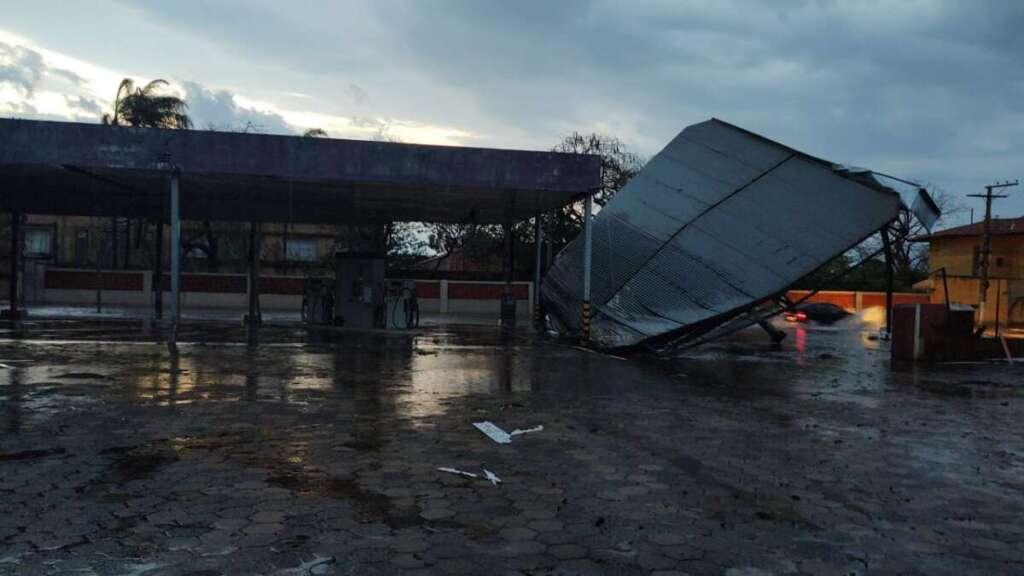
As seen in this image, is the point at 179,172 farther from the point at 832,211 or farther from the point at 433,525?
the point at 433,525

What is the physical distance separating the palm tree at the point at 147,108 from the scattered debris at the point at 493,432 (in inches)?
1376

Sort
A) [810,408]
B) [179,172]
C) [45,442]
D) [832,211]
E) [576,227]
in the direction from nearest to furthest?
[45,442] < [810,408] < [832,211] < [179,172] < [576,227]

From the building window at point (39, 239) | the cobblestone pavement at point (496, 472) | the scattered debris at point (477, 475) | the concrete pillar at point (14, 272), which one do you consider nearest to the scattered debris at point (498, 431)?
the cobblestone pavement at point (496, 472)

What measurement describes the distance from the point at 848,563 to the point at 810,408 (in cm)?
636

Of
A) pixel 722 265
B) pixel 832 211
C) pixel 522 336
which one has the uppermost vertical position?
pixel 832 211

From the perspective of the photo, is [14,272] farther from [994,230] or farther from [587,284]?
[994,230]

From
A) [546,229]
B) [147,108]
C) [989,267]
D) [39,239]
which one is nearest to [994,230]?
[989,267]

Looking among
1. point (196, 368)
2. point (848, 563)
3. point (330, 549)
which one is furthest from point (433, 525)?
point (196, 368)

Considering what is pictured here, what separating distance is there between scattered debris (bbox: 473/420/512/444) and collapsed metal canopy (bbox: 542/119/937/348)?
8.28 meters

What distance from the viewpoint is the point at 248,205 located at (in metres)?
27.1

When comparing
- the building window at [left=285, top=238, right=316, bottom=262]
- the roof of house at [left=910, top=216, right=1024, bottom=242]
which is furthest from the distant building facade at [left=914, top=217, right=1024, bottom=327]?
the building window at [left=285, top=238, right=316, bottom=262]

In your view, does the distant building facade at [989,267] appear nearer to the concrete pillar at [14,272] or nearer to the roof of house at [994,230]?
the roof of house at [994,230]

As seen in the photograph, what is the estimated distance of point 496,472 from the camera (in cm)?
632

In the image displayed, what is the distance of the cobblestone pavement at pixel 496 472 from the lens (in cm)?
441
